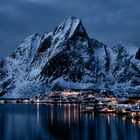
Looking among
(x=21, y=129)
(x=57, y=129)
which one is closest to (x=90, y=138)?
(x=57, y=129)

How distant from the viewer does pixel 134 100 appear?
157 m

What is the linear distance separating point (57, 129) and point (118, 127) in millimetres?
12618

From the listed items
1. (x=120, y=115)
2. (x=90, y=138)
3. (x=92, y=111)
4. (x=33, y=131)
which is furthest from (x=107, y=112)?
(x=90, y=138)

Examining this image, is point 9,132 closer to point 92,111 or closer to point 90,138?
point 90,138

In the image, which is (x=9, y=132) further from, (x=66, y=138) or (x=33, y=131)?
(x=66, y=138)

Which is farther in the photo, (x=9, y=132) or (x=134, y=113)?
(x=134, y=113)

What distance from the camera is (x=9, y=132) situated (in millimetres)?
81875

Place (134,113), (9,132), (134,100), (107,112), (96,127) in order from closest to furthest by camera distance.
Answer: (9,132), (96,127), (134,113), (107,112), (134,100)

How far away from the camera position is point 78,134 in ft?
251

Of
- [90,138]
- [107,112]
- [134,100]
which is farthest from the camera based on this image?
[134,100]

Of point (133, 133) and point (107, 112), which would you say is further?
point (107, 112)

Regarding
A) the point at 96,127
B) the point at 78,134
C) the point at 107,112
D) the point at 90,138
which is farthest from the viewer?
the point at 107,112

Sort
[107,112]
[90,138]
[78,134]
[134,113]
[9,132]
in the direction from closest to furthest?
[90,138]
[78,134]
[9,132]
[134,113]
[107,112]

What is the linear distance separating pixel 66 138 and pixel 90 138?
4128mm
